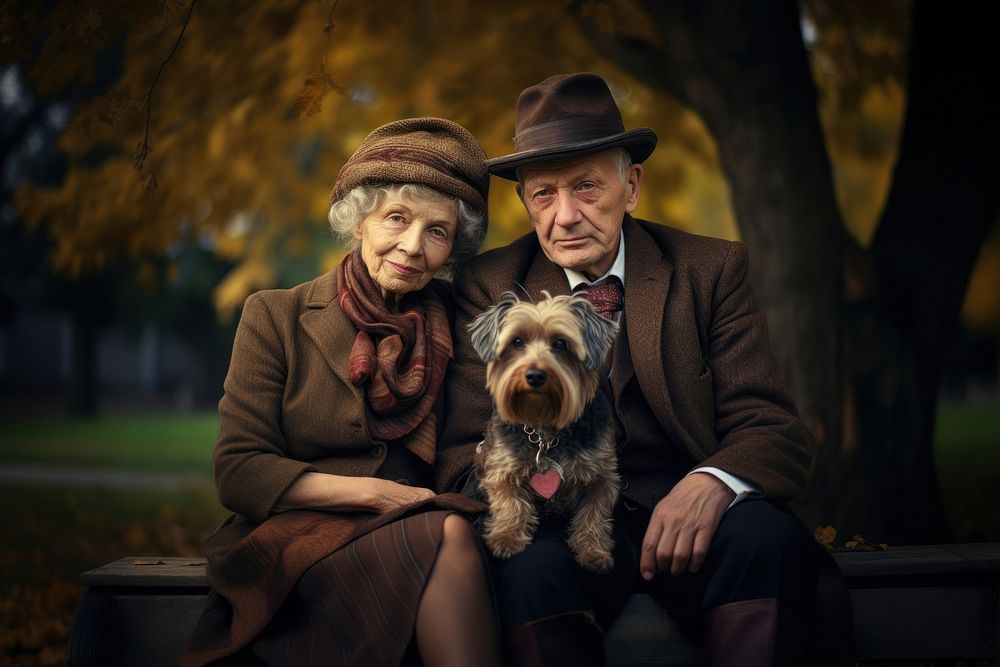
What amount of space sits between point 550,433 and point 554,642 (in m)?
0.70

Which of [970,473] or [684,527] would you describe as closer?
[684,527]

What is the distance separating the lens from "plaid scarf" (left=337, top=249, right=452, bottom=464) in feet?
11.8

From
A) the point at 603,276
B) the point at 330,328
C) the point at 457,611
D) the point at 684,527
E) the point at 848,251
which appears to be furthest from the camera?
the point at 848,251

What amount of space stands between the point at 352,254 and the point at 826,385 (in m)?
3.16

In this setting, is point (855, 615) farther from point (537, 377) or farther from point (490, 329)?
point (490, 329)

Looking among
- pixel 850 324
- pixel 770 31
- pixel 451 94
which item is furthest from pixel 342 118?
pixel 850 324

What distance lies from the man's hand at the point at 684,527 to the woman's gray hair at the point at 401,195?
134cm

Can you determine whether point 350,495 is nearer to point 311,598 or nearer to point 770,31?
point 311,598

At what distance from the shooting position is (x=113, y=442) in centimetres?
1847

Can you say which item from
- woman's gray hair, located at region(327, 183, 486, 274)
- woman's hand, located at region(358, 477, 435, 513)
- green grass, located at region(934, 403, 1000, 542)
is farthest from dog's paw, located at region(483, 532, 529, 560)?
green grass, located at region(934, 403, 1000, 542)

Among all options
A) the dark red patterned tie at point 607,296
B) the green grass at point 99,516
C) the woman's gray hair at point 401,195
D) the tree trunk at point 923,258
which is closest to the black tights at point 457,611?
the dark red patterned tie at point 607,296

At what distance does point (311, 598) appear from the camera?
3195mm

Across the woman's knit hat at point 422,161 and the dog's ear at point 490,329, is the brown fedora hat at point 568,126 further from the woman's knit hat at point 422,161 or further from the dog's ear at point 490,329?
the dog's ear at point 490,329

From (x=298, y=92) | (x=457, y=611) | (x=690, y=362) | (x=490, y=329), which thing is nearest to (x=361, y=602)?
(x=457, y=611)
